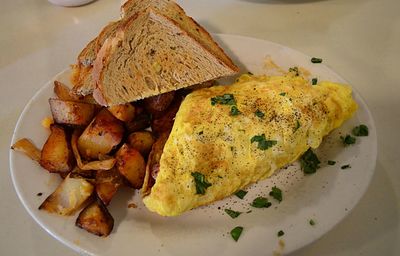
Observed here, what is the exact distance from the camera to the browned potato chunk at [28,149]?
112cm

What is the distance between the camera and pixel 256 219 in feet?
3.28

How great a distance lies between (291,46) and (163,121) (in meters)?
0.71

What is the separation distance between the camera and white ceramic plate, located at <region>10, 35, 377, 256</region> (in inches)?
37.3

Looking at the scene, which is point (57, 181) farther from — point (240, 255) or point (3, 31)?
point (3, 31)

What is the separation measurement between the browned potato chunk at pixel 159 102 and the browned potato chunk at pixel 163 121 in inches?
0.6

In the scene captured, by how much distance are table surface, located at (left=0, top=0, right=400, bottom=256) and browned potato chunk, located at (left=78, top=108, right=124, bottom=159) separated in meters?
0.26

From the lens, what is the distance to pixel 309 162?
1.12 metres

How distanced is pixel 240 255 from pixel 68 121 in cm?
58

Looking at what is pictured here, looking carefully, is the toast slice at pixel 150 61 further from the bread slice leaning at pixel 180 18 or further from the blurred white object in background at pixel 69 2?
the blurred white object in background at pixel 69 2

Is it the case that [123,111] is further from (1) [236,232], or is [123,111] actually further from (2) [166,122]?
(1) [236,232]

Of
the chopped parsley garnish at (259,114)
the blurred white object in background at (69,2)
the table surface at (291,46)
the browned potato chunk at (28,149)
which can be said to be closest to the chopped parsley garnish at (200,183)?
the chopped parsley garnish at (259,114)

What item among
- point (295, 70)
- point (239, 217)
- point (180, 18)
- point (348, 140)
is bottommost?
point (239, 217)

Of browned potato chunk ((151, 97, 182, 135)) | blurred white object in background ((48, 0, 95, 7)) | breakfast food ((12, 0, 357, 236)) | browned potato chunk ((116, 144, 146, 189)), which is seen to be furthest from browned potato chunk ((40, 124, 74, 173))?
blurred white object in background ((48, 0, 95, 7))

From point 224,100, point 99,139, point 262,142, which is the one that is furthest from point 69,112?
point 262,142
